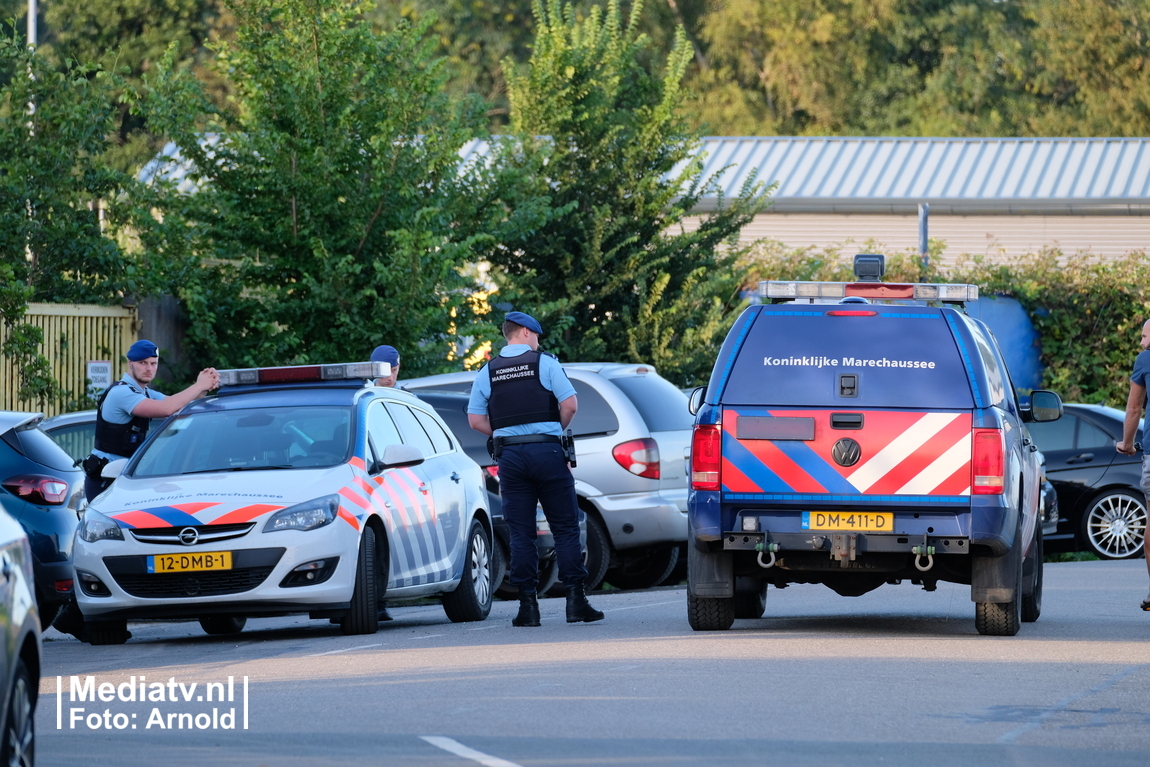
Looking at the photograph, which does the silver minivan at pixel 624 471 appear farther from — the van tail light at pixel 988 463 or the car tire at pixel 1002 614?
the van tail light at pixel 988 463

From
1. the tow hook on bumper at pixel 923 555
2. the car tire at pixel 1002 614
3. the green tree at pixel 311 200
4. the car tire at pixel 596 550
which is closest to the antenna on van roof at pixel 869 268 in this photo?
the car tire at pixel 1002 614

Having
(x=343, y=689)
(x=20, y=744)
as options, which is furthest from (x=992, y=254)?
(x=20, y=744)

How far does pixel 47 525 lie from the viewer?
1146 cm

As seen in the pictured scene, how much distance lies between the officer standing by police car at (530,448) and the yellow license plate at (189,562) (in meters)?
1.92

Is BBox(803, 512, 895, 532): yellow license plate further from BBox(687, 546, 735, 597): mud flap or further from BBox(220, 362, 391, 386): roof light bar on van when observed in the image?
BBox(220, 362, 391, 386): roof light bar on van

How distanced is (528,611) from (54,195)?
25.5 ft

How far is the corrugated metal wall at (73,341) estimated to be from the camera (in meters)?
17.2

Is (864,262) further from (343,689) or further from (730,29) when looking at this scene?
(730,29)

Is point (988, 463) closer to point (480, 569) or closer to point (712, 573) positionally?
point (712, 573)

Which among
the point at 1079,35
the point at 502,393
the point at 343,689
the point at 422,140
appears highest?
the point at 1079,35

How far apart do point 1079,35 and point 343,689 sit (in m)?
52.2

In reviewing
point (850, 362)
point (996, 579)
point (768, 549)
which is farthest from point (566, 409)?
point (996, 579)

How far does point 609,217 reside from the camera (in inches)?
923

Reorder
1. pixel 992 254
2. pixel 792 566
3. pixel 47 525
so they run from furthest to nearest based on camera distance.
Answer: pixel 992 254, pixel 47 525, pixel 792 566
